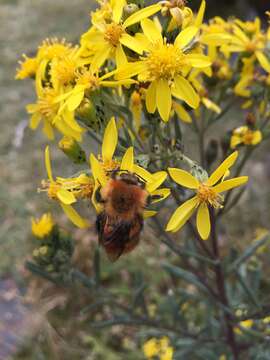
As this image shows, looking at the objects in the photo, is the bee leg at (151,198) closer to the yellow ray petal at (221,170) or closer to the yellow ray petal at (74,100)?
the yellow ray petal at (221,170)

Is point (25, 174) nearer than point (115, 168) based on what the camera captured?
No

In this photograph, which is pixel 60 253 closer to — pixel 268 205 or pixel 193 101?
pixel 193 101

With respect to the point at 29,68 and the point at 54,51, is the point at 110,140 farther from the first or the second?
the point at 29,68

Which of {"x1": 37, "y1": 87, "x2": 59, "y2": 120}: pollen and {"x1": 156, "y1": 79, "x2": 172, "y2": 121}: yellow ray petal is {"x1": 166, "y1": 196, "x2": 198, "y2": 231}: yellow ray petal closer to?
{"x1": 156, "y1": 79, "x2": 172, "y2": 121}: yellow ray petal

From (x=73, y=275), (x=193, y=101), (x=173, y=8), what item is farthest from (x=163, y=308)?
(x=173, y=8)

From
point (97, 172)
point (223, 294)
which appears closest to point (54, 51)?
point (97, 172)

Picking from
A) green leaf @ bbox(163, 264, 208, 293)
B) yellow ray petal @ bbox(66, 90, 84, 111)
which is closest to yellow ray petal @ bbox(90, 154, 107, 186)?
yellow ray petal @ bbox(66, 90, 84, 111)
